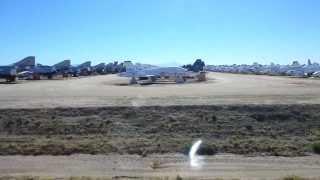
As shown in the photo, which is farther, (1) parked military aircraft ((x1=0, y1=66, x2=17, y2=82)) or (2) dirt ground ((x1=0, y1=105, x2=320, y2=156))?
(1) parked military aircraft ((x1=0, y1=66, x2=17, y2=82))

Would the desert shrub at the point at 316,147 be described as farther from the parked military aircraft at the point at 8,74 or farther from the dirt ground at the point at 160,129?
the parked military aircraft at the point at 8,74

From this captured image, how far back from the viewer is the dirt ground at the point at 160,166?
15.4 metres

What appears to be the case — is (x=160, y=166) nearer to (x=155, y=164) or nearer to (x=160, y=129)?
(x=155, y=164)

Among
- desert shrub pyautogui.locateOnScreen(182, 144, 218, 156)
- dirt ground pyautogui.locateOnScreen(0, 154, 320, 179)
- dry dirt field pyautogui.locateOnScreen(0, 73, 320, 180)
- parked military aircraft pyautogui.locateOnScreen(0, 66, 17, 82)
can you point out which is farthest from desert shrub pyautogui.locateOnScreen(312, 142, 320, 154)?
parked military aircraft pyautogui.locateOnScreen(0, 66, 17, 82)

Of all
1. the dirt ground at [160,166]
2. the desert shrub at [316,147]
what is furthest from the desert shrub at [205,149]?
the desert shrub at [316,147]

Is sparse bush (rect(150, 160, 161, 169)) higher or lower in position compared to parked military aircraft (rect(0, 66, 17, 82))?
lower

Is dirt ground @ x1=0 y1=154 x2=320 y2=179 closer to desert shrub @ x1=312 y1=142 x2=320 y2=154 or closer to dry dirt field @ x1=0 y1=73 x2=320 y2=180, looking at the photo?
dry dirt field @ x1=0 y1=73 x2=320 y2=180

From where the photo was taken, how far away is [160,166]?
16.7m

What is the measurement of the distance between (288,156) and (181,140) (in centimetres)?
411

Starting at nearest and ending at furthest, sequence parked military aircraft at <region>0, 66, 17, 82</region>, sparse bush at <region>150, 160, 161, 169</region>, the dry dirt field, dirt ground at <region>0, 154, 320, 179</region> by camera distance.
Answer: dirt ground at <region>0, 154, 320, 179</region> → the dry dirt field → sparse bush at <region>150, 160, 161, 169</region> → parked military aircraft at <region>0, 66, 17, 82</region>

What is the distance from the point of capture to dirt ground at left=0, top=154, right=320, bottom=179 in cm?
1540

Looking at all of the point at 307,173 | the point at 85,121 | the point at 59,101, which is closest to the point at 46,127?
the point at 85,121

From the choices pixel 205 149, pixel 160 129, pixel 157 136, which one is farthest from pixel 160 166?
pixel 160 129

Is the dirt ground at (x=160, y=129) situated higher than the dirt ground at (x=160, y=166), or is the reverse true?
the dirt ground at (x=160, y=129)
